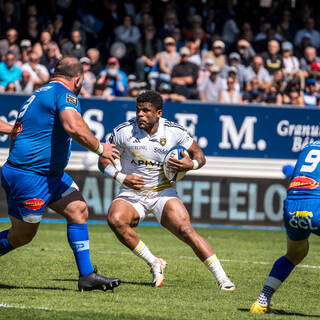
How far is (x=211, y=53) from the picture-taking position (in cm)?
1831

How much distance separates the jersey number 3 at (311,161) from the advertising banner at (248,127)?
30.1ft

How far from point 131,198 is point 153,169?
1.38 feet

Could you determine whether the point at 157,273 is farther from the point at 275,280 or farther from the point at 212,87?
the point at 212,87

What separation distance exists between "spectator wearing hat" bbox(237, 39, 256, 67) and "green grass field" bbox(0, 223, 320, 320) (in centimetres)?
611

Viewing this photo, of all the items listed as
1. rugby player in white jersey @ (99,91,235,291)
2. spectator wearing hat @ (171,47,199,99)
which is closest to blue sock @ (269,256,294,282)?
rugby player in white jersey @ (99,91,235,291)

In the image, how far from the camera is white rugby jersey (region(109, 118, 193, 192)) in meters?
8.77

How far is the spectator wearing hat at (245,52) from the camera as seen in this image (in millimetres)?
18562

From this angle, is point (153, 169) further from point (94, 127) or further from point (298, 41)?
point (298, 41)

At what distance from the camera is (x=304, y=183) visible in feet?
21.8

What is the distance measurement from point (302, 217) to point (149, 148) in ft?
8.86

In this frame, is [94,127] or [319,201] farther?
[94,127]

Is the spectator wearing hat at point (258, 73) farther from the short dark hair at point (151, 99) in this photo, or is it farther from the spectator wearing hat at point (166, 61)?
the short dark hair at point (151, 99)

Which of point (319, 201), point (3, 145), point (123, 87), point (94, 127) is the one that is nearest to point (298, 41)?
point (123, 87)

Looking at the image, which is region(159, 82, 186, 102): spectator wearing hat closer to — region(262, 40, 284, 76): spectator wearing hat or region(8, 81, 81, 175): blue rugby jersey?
region(262, 40, 284, 76): spectator wearing hat
